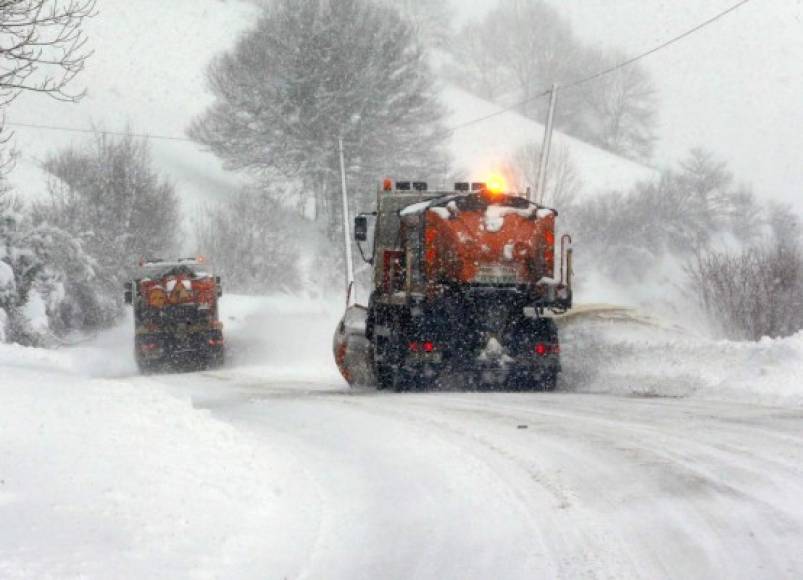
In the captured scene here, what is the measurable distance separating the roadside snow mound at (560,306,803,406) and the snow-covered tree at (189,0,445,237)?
28.1 metres

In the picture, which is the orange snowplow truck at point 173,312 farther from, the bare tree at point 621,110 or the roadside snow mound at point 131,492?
the bare tree at point 621,110

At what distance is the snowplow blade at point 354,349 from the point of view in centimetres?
1692

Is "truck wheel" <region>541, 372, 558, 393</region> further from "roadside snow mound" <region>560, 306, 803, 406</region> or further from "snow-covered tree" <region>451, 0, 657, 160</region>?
"snow-covered tree" <region>451, 0, 657, 160</region>

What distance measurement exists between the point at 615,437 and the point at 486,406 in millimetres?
3196

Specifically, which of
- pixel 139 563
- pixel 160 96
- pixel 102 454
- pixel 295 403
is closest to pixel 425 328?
pixel 295 403

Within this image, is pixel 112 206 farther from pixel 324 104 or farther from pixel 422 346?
pixel 422 346

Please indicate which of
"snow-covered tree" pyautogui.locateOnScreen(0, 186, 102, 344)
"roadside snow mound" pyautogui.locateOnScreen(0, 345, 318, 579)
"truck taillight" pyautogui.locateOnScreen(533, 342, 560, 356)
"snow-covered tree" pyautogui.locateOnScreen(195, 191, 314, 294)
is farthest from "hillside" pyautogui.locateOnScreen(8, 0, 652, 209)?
"roadside snow mound" pyautogui.locateOnScreen(0, 345, 318, 579)

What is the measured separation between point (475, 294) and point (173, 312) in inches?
430

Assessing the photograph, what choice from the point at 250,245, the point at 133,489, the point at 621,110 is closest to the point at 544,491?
the point at 133,489

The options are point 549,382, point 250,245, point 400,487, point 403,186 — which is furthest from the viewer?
point 250,245

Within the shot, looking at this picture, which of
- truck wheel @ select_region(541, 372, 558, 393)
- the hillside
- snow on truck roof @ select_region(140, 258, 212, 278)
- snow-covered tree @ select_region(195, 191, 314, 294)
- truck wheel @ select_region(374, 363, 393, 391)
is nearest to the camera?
truck wheel @ select_region(541, 372, 558, 393)

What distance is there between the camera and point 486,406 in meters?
12.5

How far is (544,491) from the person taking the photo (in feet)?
23.6

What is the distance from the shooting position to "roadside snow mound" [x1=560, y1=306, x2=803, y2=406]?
13195mm
